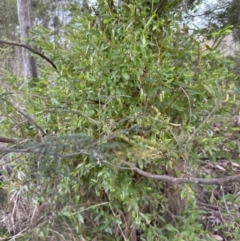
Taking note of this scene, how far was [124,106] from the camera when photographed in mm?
1416

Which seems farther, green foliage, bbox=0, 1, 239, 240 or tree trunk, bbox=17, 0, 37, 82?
tree trunk, bbox=17, 0, 37, 82

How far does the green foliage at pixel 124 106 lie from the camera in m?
1.31

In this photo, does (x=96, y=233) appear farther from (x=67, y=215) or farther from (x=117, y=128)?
(x=117, y=128)

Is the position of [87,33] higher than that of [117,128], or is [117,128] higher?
[87,33]

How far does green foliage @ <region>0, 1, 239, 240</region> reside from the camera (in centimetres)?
131

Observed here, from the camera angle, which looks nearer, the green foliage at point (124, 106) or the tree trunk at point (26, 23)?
the green foliage at point (124, 106)

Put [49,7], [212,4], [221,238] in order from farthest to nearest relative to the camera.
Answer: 1. [49,7]
2. [212,4]
3. [221,238]

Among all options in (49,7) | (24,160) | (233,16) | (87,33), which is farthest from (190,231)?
(49,7)

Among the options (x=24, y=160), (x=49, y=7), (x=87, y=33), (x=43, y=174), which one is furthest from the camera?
(x=49, y=7)

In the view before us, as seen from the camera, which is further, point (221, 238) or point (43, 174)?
point (221, 238)

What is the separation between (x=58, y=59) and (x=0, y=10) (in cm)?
364

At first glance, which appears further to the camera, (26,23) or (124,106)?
(26,23)

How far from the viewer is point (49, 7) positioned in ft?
15.0

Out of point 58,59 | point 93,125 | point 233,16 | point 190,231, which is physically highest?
point 233,16
